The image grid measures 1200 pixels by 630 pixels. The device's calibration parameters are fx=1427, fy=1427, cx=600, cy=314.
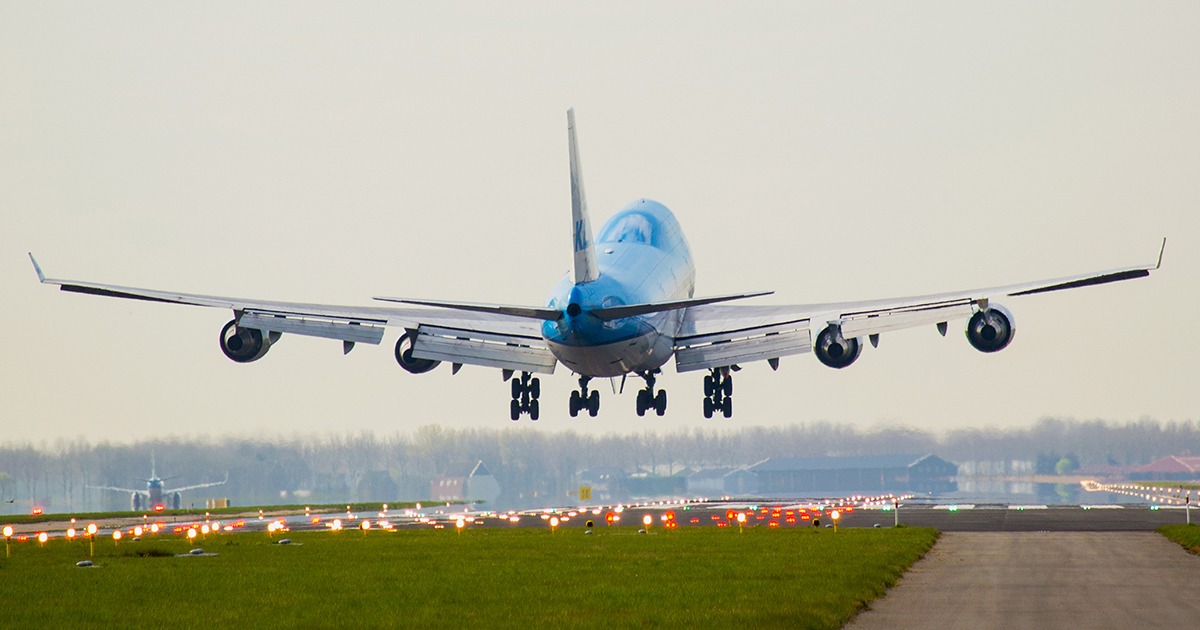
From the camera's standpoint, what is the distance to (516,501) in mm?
93500

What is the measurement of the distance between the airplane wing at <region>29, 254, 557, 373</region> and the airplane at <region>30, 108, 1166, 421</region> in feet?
0.15

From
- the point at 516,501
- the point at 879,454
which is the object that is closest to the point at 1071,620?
the point at 516,501

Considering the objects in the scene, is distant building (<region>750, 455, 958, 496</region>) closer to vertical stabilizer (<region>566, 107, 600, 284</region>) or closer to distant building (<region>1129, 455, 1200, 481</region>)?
distant building (<region>1129, 455, 1200, 481</region>)

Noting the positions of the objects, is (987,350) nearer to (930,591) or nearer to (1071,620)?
(930,591)

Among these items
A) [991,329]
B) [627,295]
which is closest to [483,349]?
[627,295]

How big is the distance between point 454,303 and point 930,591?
51.7ft

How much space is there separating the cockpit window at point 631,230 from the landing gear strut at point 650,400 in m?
5.44

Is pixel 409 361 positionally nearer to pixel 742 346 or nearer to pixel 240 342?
pixel 240 342

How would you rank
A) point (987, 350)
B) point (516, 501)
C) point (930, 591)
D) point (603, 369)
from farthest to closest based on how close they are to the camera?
point (516, 501)
point (603, 369)
point (987, 350)
point (930, 591)

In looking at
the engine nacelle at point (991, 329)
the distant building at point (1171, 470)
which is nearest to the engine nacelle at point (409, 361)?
the engine nacelle at point (991, 329)

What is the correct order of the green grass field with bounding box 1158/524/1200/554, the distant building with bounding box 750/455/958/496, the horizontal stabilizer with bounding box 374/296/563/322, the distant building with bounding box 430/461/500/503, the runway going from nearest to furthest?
the runway
the horizontal stabilizer with bounding box 374/296/563/322
the green grass field with bounding box 1158/524/1200/554
the distant building with bounding box 430/461/500/503
the distant building with bounding box 750/455/958/496

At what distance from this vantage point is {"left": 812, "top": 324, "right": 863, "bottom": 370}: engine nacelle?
4891cm

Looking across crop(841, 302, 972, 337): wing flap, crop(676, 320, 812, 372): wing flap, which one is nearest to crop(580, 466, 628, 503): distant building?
crop(676, 320, 812, 372): wing flap

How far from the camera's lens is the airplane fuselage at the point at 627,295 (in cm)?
4550
